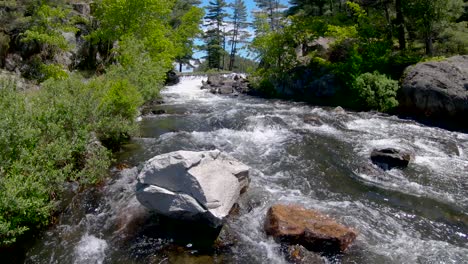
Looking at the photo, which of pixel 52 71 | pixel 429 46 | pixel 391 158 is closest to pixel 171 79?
pixel 52 71

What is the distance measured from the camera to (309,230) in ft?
25.0

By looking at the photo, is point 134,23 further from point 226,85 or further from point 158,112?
point 226,85

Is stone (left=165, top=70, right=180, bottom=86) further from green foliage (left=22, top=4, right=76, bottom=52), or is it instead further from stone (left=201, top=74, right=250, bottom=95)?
green foliage (left=22, top=4, right=76, bottom=52)

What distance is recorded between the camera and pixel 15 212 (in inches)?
265

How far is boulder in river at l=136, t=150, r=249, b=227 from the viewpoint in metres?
7.84

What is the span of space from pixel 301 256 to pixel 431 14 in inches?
852

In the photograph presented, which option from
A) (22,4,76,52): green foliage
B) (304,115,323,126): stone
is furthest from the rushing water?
(22,4,76,52): green foliage

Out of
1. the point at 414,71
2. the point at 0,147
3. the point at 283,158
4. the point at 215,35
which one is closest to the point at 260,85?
the point at 414,71

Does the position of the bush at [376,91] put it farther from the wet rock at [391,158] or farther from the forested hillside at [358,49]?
the wet rock at [391,158]

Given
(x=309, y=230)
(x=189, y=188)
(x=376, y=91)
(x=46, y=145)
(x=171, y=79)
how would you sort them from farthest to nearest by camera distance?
(x=171, y=79) < (x=376, y=91) < (x=46, y=145) < (x=189, y=188) < (x=309, y=230)

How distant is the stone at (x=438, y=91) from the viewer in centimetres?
1805

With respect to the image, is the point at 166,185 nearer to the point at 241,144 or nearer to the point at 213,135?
the point at 241,144

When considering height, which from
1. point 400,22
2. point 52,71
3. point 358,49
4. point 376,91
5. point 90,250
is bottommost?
point 90,250

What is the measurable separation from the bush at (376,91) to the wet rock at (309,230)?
1479 cm
